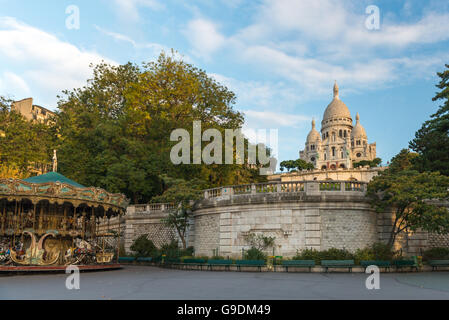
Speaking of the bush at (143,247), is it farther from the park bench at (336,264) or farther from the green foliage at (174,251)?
the park bench at (336,264)

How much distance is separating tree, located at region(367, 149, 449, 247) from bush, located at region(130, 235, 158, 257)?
1947cm

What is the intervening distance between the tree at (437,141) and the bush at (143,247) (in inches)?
1038

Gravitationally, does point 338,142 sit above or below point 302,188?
above

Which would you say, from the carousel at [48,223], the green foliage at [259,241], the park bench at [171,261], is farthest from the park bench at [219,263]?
the carousel at [48,223]

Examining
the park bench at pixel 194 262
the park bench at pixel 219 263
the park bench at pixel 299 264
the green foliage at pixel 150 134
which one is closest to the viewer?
the park bench at pixel 299 264

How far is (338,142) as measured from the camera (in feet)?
605

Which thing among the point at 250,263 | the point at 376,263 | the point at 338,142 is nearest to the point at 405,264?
the point at 376,263

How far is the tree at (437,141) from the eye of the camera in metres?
36.8

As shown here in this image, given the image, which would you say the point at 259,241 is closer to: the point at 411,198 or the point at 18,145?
the point at 411,198

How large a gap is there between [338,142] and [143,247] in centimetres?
16053

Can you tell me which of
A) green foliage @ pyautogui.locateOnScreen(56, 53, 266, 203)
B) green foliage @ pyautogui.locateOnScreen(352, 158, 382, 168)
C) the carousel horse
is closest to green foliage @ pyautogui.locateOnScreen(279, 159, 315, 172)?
green foliage @ pyautogui.locateOnScreen(352, 158, 382, 168)

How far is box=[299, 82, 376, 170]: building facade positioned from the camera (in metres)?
182
